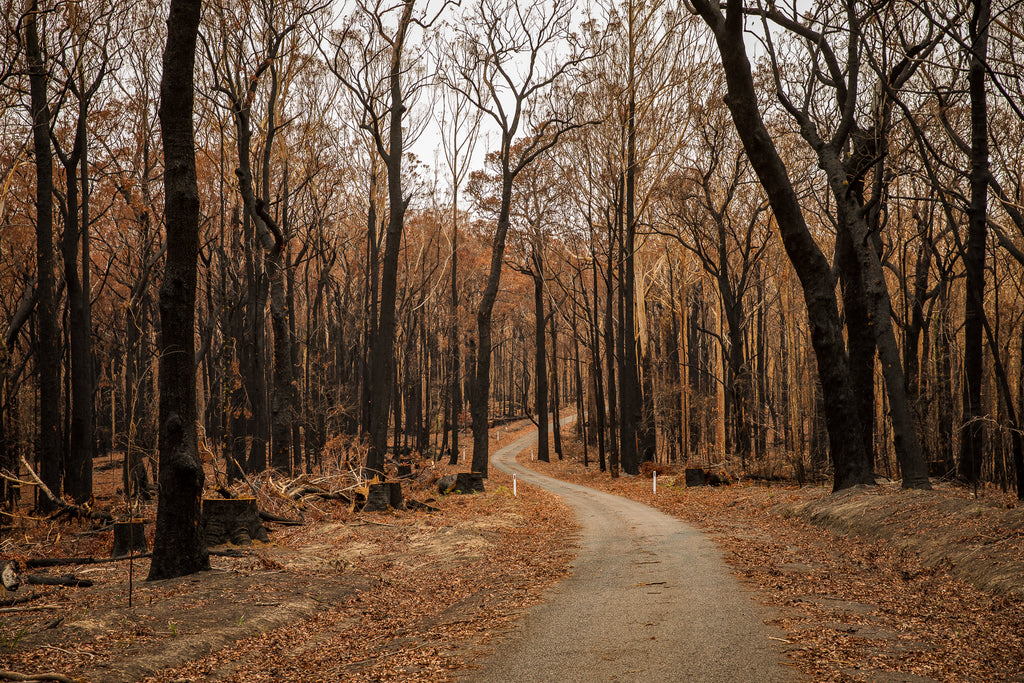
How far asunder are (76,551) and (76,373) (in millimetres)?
5380

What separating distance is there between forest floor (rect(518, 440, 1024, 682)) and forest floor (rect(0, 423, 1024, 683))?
25 millimetres

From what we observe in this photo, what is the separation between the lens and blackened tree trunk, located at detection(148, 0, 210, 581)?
7.65m

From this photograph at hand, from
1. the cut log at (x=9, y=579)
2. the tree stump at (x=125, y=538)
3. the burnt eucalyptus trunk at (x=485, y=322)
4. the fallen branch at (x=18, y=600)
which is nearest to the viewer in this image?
the fallen branch at (x=18, y=600)

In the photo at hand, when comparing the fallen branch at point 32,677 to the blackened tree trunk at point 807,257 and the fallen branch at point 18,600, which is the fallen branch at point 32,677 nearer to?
the fallen branch at point 18,600

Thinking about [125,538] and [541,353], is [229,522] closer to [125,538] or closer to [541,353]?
[125,538]

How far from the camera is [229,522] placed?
33.5 feet

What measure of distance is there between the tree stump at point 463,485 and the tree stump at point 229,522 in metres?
8.03

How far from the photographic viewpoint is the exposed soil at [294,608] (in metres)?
5.00

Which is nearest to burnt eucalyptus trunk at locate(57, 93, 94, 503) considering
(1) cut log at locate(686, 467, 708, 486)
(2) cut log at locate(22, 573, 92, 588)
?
(2) cut log at locate(22, 573, 92, 588)

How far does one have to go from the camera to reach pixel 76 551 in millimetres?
10203

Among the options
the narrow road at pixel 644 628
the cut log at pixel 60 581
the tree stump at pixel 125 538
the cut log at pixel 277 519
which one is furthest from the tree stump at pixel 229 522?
the narrow road at pixel 644 628

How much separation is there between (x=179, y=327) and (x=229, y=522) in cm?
382

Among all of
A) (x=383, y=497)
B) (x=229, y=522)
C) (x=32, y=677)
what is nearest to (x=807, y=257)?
(x=383, y=497)

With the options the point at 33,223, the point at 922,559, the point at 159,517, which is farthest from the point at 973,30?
the point at 33,223
